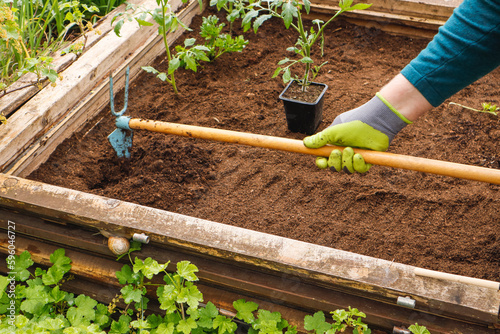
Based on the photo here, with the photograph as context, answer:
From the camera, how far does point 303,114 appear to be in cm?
235

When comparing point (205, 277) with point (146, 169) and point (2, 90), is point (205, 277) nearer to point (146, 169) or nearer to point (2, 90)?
point (146, 169)

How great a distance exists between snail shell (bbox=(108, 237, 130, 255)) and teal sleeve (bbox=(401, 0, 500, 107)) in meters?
1.20

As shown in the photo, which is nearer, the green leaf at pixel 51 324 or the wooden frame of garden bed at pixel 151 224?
the wooden frame of garden bed at pixel 151 224

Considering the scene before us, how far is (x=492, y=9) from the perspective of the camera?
1.31 meters

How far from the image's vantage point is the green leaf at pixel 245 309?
1.60m

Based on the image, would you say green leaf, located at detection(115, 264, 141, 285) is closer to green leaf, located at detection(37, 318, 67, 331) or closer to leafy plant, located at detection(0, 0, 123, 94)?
green leaf, located at detection(37, 318, 67, 331)

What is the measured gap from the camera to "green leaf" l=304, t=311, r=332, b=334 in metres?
1.51

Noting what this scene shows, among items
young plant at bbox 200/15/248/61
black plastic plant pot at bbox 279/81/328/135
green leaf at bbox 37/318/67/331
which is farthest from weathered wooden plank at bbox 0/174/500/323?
young plant at bbox 200/15/248/61

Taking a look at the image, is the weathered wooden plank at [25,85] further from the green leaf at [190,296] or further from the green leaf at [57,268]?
the green leaf at [190,296]

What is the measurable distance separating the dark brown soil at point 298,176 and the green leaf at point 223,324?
1.49 feet

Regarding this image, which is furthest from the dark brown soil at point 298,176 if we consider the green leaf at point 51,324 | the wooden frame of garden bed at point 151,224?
the green leaf at point 51,324

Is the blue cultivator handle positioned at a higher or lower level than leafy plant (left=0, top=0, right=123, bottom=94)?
lower

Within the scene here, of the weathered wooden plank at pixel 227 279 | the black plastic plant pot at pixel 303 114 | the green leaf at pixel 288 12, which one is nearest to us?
the weathered wooden plank at pixel 227 279

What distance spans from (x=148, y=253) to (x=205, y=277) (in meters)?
0.25
